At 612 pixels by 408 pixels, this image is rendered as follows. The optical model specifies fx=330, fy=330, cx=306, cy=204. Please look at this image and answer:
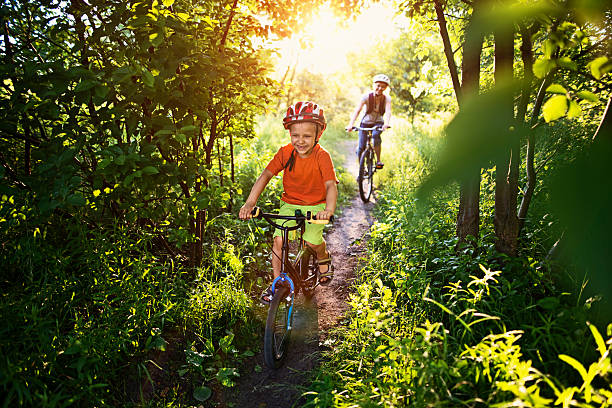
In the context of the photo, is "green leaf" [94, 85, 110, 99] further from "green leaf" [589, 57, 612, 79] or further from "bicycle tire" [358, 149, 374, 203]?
"bicycle tire" [358, 149, 374, 203]

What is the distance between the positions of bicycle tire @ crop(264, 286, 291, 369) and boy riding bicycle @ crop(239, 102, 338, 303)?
0.68 ft

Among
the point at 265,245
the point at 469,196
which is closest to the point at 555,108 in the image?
the point at 469,196

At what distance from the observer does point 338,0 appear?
3.46 m

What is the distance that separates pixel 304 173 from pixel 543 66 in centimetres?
264

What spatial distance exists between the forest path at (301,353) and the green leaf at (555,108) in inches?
95.6

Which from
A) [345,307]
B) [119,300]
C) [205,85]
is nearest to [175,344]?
[119,300]

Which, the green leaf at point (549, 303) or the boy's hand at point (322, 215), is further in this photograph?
the boy's hand at point (322, 215)

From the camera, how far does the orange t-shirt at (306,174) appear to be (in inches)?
134

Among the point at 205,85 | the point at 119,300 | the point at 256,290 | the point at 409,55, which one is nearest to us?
the point at 119,300

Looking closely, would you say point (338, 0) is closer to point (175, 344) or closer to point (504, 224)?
point (504, 224)

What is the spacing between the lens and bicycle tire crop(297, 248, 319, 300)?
11.5ft

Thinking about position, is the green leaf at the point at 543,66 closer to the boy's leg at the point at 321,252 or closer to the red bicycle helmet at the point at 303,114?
the red bicycle helmet at the point at 303,114

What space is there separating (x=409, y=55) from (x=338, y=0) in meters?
12.1

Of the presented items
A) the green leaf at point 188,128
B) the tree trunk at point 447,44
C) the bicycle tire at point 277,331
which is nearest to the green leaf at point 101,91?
the green leaf at point 188,128
